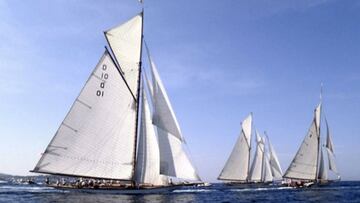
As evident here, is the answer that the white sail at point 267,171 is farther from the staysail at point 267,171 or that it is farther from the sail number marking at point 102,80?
the sail number marking at point 102,80

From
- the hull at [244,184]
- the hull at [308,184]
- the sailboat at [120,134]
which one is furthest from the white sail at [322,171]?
the sailboat at [120,134]

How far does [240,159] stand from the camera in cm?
11450

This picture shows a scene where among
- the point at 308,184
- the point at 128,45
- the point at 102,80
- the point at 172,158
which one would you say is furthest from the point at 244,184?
the point at 102,80

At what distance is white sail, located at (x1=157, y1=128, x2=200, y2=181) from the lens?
54844mm

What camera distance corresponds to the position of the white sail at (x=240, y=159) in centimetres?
11194

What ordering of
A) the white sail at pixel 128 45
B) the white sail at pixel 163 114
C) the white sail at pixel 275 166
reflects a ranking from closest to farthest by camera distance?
the white sail at pixel 163 114 < the white sail at pixel 128 45 < the white sail at pixel 275 166

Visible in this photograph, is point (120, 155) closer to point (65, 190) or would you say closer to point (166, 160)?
point (166, 160)

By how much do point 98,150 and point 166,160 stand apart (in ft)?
26.2

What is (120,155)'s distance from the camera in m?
54.7

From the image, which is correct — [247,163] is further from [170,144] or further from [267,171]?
[170,144]

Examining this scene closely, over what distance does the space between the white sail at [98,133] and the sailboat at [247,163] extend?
5981cm

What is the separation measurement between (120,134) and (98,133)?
2.74 m

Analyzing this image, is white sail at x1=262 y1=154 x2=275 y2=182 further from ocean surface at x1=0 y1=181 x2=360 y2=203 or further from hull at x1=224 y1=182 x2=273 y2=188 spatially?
ocean surface at x1=0 y1=181 x2=360 y2=203

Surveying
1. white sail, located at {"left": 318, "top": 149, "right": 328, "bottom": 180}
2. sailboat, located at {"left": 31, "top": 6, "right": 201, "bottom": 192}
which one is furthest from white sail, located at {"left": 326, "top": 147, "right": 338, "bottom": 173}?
sailboat, located at {"left": 31, "top": 6, "right": 201, "bottom": 192}
